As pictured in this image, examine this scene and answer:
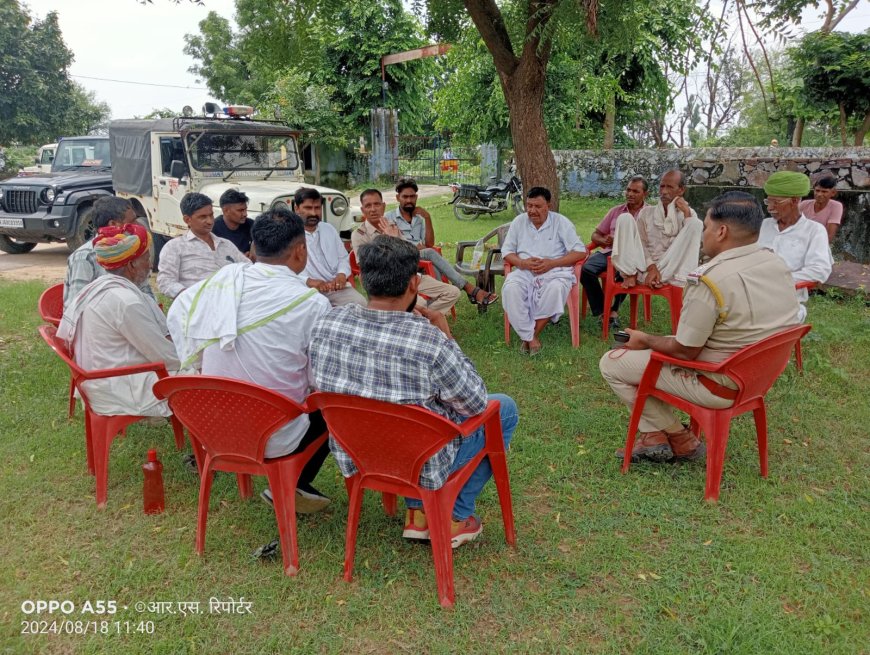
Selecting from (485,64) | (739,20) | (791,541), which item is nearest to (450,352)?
(739,20)

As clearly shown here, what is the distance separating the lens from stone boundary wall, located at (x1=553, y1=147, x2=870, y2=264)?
723cm

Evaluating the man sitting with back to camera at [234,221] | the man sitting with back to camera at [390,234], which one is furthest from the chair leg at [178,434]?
the man sitting with back to camera at [390,234]

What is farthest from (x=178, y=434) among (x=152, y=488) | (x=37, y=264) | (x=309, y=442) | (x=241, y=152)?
(x=37, y=264)

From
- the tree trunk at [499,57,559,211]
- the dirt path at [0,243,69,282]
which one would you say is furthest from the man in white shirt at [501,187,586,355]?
the dirt path at [0,243,69,282]

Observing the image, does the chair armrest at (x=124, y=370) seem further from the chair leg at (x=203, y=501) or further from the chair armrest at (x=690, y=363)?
the chair armrest at (x=690, y=363)

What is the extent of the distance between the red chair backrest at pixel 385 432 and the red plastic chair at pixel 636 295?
3.29 m

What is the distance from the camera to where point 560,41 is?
15.7 ft

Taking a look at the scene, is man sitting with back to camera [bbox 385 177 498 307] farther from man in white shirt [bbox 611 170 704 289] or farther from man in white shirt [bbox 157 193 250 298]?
man in white shirt [bbox 157 193 250 298]

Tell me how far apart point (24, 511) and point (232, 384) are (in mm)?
1614

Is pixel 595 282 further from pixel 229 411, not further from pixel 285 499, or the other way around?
pixel 229 411

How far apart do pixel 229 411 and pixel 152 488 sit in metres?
0.95

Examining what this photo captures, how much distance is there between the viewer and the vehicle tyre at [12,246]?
35.5ft

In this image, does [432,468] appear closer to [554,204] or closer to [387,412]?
[387,412]

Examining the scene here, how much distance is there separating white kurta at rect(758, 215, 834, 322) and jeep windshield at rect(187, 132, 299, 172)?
606 centimetres
